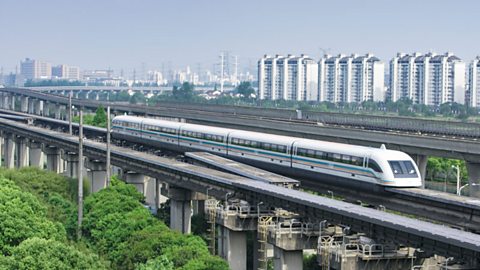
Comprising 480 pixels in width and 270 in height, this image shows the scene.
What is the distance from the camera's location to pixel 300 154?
47969 mm

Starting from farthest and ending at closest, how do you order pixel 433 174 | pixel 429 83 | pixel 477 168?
pixel 429 83 < pixel 433 174 < pixel 477 168

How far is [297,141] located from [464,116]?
4297 inches

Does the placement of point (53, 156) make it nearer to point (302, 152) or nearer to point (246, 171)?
point (246, 171)

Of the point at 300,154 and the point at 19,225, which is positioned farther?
the point at 300,154

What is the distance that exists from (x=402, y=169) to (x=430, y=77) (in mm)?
154117

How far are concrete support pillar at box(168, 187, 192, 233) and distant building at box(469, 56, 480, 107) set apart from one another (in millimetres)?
143953

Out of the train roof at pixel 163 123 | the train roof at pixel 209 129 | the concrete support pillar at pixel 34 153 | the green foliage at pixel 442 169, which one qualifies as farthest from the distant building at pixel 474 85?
the train roof at pixel 209 129

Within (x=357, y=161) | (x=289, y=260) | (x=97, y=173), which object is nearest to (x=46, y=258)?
(x=289, y=260)

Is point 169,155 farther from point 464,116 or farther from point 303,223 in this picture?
point 464,116

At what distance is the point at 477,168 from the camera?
5219 cm

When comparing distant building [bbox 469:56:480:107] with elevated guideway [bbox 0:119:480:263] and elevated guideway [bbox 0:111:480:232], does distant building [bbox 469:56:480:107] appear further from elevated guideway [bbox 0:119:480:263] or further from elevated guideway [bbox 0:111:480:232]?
elevated guideway [bbox 0:111:480:232]

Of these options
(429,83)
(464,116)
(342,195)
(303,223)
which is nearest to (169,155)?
(342,195)

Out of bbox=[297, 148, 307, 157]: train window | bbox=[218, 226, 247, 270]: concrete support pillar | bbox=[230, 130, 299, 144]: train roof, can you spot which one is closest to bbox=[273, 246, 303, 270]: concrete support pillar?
bbox=[218, 226, 247, 270]: concrete support pillar

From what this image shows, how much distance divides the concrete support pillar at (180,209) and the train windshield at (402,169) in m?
13.9
